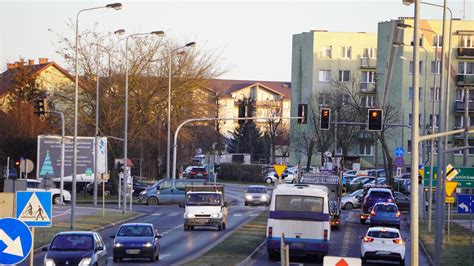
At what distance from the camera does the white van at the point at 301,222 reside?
35.1 meters

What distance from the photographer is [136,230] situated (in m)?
35.6

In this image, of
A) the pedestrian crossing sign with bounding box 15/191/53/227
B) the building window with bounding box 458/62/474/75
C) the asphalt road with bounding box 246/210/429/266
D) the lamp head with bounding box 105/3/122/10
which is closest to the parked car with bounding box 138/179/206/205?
the asphalt road with bounding box 246/210/429/266

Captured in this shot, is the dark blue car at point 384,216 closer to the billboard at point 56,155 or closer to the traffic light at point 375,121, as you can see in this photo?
the traffic light at point 375,121

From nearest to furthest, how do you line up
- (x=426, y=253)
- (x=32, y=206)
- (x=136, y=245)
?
Result: (x=32, y=206) < (x=136, y=245) < (x=426, y=253)

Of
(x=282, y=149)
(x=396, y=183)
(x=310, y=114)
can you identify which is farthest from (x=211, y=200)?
(x=282, y=149)

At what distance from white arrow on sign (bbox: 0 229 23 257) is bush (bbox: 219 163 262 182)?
84.2 metres

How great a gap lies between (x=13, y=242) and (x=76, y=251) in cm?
1288

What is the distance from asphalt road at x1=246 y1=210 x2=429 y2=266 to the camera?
1441 inches

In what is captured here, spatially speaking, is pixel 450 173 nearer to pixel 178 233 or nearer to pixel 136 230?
pixel 136 230

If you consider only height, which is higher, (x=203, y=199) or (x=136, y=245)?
(x=203, y=199)

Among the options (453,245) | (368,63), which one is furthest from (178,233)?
(368,63)

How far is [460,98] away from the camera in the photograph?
9719 cm

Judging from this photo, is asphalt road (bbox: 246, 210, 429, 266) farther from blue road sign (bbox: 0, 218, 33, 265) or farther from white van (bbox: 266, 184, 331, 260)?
blue road sign (bbox: 0, 218, 33, 265)

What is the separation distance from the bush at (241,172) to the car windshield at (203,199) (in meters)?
50.4
